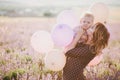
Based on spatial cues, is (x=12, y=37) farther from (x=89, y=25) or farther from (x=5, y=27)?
(x=89, y=25)

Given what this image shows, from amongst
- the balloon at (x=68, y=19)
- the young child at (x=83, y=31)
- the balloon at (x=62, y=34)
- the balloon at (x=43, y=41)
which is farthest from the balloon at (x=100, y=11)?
the balloon at (x=43, y=41)

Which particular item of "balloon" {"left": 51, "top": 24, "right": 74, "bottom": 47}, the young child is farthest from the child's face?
"balloon" {"left": 51, "top": 24, "right": 74, "bottom": 47}

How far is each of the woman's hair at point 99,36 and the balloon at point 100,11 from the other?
5cm

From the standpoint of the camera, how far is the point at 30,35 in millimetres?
3773

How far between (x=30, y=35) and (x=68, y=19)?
48cm

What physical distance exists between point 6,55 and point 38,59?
311 mm

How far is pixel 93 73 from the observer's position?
3732 mm

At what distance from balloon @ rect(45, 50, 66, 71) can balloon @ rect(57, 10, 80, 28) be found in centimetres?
27

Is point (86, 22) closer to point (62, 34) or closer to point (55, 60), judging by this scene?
point (62, 34)

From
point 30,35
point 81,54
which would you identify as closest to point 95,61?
point 81,54

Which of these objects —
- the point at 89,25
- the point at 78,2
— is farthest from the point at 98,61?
the point at 78,2

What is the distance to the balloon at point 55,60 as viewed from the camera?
346 centimetres

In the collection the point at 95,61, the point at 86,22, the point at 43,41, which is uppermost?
the point at 86,22

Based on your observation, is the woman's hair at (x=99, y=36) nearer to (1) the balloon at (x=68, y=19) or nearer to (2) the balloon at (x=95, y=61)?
(2) the balloon at (x=95, y=61)
